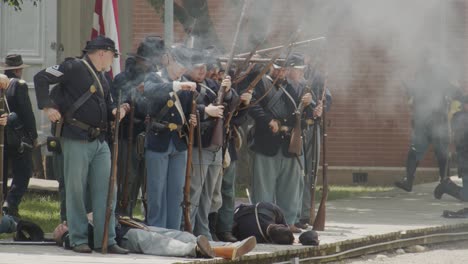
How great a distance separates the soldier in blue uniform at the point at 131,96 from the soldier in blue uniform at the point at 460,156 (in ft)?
19.6

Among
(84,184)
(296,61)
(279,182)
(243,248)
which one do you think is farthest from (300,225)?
(84,184)

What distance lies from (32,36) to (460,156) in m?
6.36

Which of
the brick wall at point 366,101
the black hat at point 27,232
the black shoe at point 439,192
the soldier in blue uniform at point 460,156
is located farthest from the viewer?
the brick wall at point 366,101

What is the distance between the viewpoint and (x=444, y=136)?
766 inches


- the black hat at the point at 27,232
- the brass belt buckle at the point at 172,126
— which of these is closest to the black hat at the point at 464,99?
the brass belt buckle at the point at 172,126

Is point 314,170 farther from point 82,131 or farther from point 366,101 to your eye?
point 366,101

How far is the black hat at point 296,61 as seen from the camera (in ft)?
46.8

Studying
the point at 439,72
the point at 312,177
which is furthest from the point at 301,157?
the point at 439,72

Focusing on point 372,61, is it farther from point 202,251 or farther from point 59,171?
point 202,251

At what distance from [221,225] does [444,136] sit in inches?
283

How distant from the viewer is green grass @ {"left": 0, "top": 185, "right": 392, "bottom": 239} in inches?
585

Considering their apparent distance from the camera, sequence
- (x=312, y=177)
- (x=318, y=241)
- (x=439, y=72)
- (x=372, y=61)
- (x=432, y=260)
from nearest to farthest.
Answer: (x=318, y=241), (x=432, y=260), (x=312, y=177), (x=439, y=72), (x=372, y=61)

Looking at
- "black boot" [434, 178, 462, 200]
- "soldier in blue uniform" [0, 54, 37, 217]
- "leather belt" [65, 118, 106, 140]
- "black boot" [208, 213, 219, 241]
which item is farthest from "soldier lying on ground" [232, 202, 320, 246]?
"black boot" [434, 178, 462, 200]

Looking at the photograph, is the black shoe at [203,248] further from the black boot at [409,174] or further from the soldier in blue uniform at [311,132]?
the black boot at [409,174]
